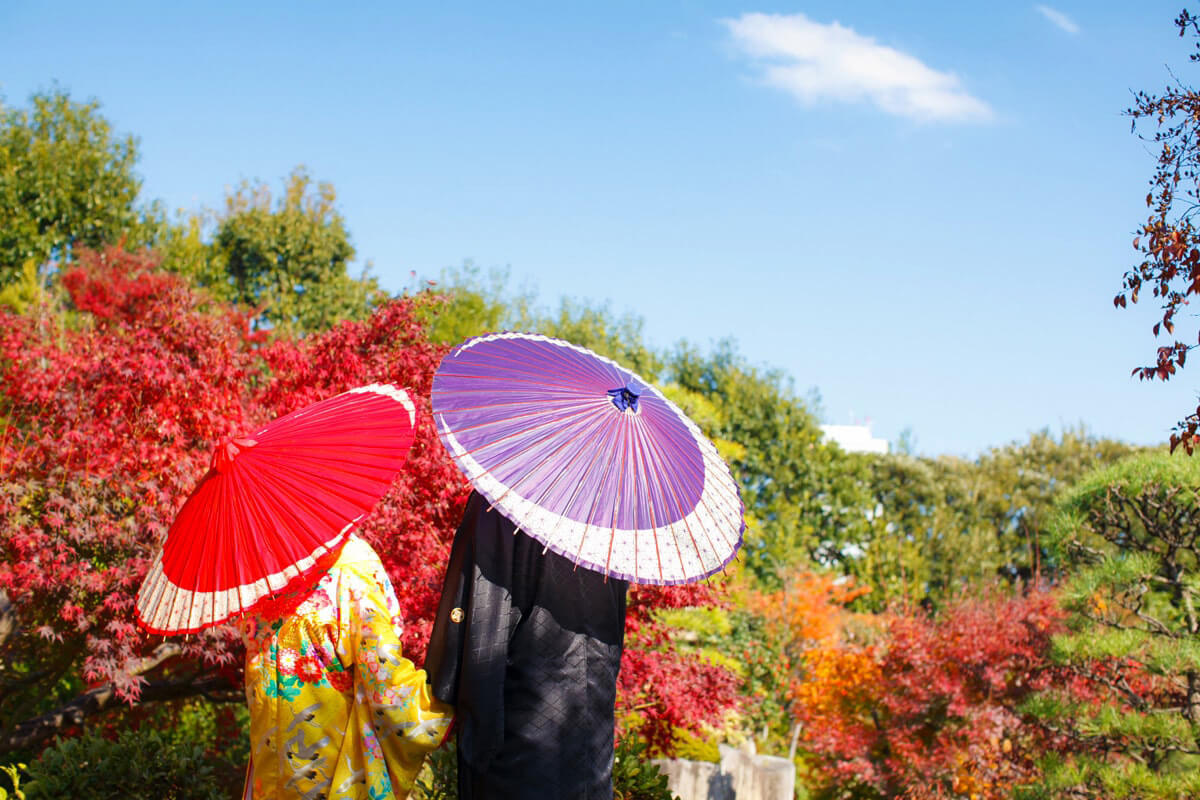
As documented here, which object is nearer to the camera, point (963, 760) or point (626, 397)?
point (626, 397)

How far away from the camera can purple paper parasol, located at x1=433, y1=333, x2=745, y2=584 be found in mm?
2490

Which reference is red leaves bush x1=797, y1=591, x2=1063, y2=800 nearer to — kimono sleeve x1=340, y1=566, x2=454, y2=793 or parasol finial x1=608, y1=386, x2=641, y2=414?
parasol finial x1=608, y1=386, x2=641, y2=414

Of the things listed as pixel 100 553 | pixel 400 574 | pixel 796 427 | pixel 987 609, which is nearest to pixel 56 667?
pixel 100 553

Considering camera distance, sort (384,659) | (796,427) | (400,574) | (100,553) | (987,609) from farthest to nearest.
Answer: (796,427) → (987,609) → (100,553) → (400,574) → (384,659)

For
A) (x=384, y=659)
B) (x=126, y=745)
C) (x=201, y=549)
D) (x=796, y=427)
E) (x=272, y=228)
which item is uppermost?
(x=272, y=228)

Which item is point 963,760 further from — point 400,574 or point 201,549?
point 201,549

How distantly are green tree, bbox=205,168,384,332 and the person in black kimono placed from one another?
15768mm

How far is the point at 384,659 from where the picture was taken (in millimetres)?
2590

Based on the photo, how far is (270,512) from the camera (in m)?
2.62

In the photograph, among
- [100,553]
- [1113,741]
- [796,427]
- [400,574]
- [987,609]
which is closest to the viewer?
[400,574]

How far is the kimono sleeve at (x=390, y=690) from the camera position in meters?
2.59

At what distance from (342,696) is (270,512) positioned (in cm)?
54

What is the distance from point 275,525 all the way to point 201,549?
259mm

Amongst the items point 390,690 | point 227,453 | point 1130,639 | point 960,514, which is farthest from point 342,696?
point 960,514
